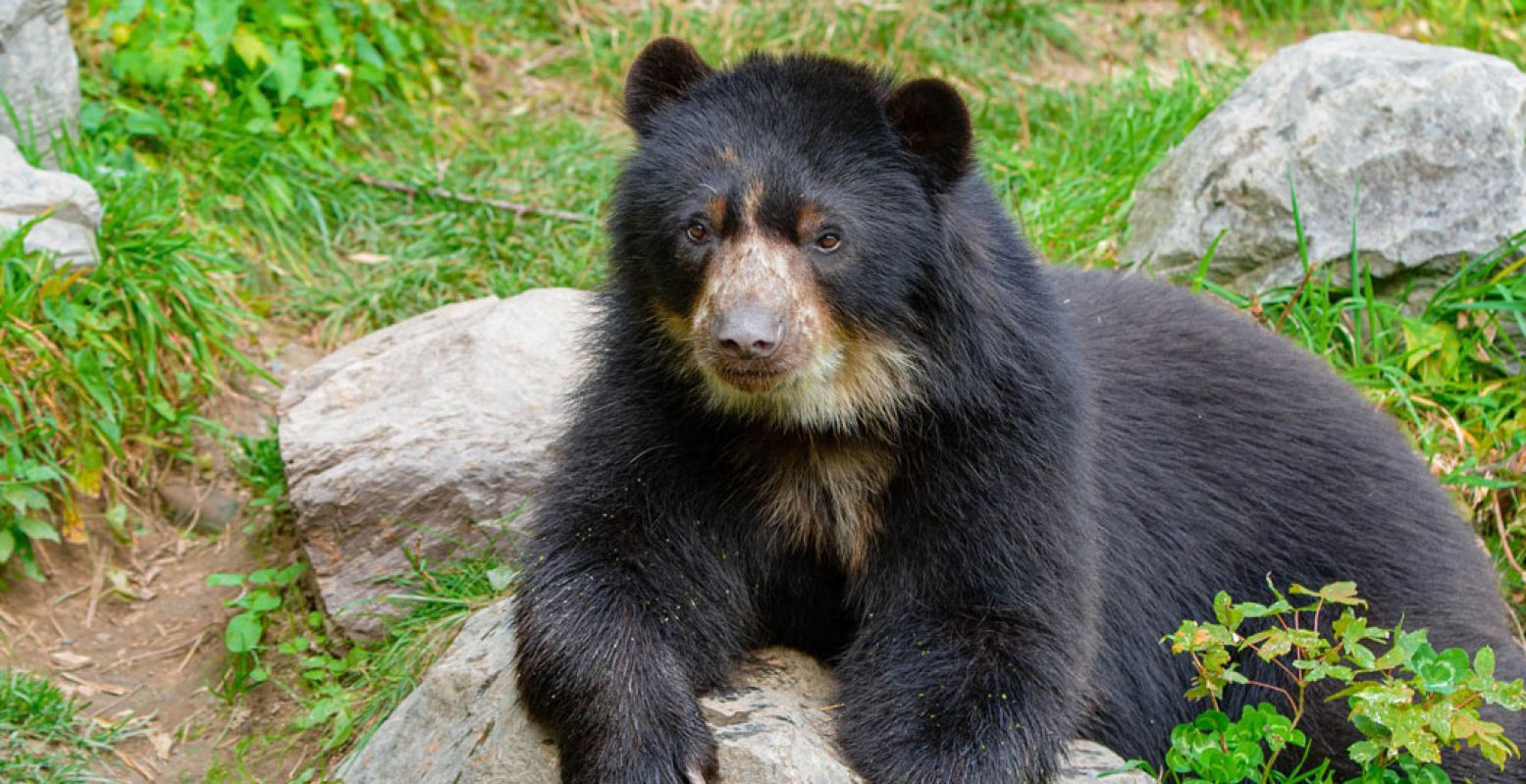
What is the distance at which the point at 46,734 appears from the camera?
18.6ft

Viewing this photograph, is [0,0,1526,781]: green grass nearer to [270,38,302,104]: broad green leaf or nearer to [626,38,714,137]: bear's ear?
[270,38,302,104]: broad green leaf

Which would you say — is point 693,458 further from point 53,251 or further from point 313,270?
point 313,270

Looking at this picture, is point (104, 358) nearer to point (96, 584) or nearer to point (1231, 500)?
point (96, 584)

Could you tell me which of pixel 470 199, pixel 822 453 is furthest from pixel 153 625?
pixel 822 453

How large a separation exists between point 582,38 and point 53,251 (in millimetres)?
4130

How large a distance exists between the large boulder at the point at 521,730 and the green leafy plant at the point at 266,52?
4.32 metres

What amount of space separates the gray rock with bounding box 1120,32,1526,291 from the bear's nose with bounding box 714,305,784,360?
3.92 meters

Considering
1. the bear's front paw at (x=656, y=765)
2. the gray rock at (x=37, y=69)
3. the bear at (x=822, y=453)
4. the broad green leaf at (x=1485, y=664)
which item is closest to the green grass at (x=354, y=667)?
the bear at (x=822, y=453)

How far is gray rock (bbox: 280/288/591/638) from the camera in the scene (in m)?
6.04

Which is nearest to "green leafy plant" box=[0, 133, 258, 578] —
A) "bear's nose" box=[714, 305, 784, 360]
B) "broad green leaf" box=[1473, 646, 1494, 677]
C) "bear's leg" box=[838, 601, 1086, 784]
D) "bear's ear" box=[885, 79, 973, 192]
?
"bear's nose" box=[714, 305, 784, 360]

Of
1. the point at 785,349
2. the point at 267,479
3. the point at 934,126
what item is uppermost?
the point at 934,126

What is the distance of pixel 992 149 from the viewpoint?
859cm

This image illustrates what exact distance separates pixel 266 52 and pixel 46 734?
4037 millimetres

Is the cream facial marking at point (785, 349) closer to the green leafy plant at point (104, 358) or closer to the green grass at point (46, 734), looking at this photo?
the green grass at point (46, 734)
